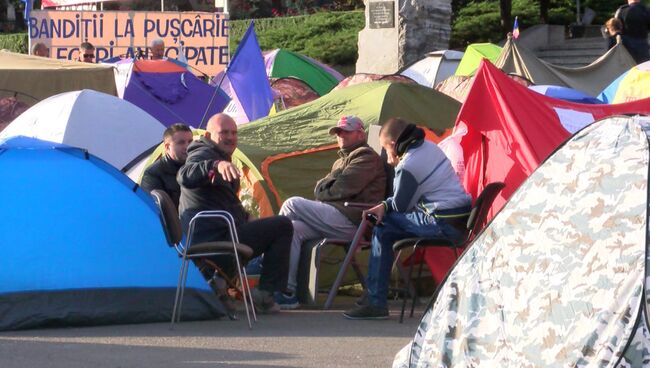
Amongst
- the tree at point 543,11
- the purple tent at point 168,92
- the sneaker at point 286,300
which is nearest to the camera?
the sneaker at point 286,300

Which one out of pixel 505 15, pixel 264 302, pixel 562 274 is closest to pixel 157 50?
pixel 264 302

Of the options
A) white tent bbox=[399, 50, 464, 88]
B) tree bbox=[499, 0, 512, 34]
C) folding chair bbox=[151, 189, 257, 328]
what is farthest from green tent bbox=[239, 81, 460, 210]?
tree bbox=[499, 0, 512, 34]

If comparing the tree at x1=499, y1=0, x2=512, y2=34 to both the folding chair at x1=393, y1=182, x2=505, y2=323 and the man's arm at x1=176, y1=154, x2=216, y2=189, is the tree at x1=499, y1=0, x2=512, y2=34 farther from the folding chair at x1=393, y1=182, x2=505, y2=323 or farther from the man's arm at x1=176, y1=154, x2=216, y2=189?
the folding chair at x1=393, y1=182, x2=505, y2=323

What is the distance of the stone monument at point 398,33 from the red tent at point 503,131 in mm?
10840

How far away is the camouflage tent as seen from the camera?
6.37m

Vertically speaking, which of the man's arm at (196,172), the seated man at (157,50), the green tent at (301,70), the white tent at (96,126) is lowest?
the man's arm at (196,172)

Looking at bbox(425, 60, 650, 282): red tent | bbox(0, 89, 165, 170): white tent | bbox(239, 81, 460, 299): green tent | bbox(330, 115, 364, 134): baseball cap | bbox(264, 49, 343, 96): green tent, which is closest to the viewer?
bbox(330, 115, 364, 134): baseball cap

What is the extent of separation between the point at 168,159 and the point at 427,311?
14.2ft

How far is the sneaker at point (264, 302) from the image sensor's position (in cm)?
1031

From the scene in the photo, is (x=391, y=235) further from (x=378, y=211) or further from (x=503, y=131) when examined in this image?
(x=503, y=131)

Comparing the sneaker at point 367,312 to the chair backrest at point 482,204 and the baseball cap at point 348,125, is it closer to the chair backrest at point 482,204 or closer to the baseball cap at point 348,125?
the chair backrest at point 482,204

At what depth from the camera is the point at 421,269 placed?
419 inches

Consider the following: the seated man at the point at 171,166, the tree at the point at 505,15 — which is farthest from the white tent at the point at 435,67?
the tree at the point at 505,15

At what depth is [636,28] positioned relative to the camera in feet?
68.6
